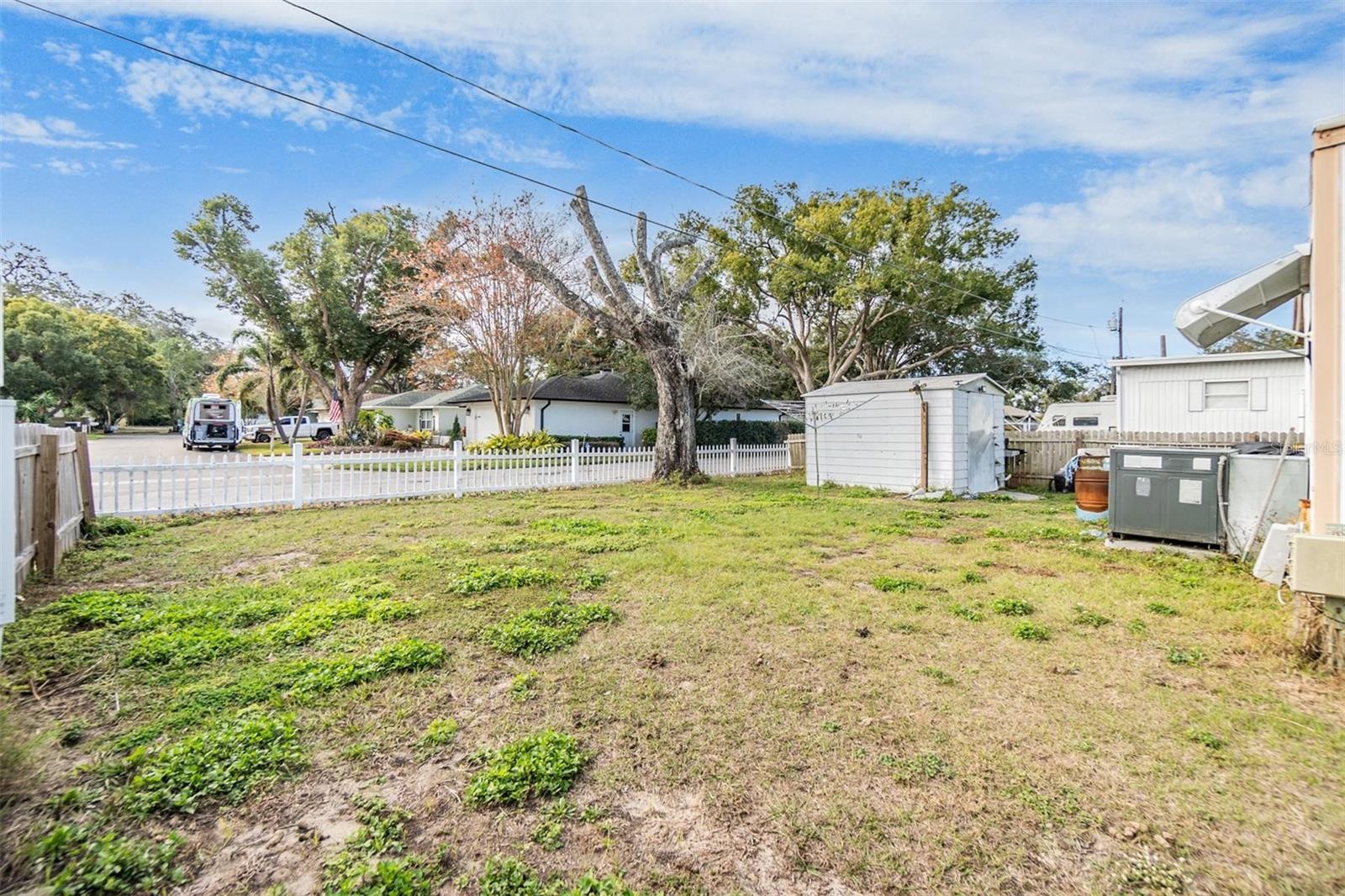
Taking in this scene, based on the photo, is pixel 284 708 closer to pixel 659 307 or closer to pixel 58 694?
pixel 58 694

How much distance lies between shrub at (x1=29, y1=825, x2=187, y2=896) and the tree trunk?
438 inches

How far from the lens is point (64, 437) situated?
5980 mm

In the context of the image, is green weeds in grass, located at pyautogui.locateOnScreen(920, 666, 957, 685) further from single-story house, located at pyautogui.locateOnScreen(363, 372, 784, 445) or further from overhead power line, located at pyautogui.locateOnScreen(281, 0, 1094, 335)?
single-story house, located at pyautogui.locateOnScreen(363, 372, 784, 445)

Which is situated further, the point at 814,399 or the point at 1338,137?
the point at 814,399

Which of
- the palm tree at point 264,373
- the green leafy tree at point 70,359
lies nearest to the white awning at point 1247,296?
the palm tree at point 264,373

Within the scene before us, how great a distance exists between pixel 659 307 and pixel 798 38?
5605mm

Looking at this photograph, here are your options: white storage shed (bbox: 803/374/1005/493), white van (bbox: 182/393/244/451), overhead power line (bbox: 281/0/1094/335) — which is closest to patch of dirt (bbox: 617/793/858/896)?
overhead power line (bbox: 281/0/1094/335)

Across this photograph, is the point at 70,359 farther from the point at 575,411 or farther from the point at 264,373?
the point at 575,411

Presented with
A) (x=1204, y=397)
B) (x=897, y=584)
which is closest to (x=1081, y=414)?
(x=1204, y=397)

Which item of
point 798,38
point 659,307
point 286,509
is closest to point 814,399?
point 659,307

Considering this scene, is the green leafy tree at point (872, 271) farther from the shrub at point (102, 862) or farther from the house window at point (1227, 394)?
the shrub at point (102, 862)

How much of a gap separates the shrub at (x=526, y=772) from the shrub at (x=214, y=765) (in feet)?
2.56

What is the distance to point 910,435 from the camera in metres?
11.7

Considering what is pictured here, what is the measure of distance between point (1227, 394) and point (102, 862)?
18857mm
